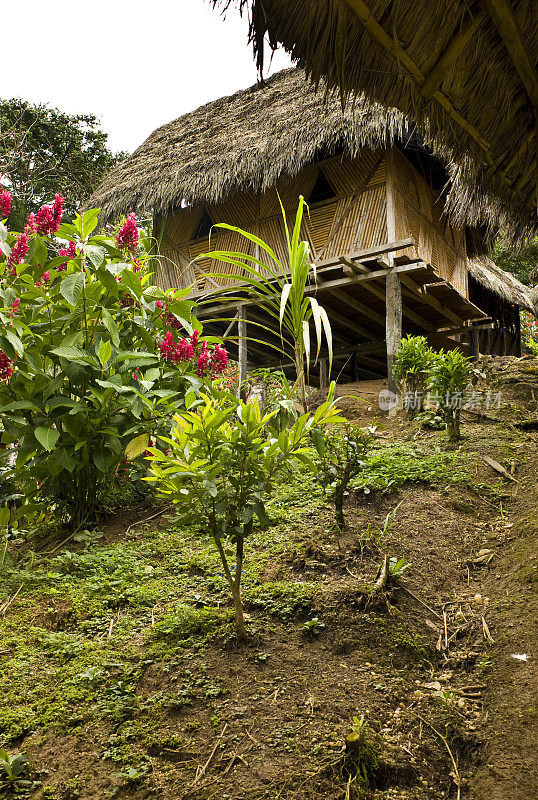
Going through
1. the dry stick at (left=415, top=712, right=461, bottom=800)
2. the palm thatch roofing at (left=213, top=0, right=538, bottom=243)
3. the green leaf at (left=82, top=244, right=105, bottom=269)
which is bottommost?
the dry stick at (left=415, top=712, right=461, bottom=800)

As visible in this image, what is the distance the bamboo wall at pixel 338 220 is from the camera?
7.21 metres

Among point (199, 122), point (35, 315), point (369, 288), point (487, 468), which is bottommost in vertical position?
point (487, 468)

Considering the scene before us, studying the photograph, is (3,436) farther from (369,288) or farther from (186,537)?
(369,288)

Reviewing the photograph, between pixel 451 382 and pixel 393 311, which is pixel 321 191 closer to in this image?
pixel 393 311

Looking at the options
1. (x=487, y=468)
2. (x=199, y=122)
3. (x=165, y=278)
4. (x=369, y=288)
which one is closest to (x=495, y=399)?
(x=487, y=468)

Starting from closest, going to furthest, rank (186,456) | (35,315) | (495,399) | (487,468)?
1. (186,456)
2. (35,315)
3. (487,468)
4. (495,399)

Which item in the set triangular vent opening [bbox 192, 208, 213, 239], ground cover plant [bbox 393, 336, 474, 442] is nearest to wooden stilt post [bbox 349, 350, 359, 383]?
triangular vent opening [bbox 192, 208, 213, 239]

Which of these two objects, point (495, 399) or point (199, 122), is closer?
point (495, 399)

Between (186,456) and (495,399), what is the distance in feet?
12.7

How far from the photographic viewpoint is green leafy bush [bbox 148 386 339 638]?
166cm

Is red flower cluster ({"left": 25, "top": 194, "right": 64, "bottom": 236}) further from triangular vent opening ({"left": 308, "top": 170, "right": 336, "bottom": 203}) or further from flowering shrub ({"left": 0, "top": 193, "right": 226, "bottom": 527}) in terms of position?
triangular vent opening ({"left": 308, "top": 170, "right": 336, "bottom": 203})

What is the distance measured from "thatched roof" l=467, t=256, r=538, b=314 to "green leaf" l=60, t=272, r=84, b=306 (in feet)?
28.5

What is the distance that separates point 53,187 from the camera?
14242mm

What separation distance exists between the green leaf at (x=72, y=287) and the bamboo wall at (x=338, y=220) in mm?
4316
